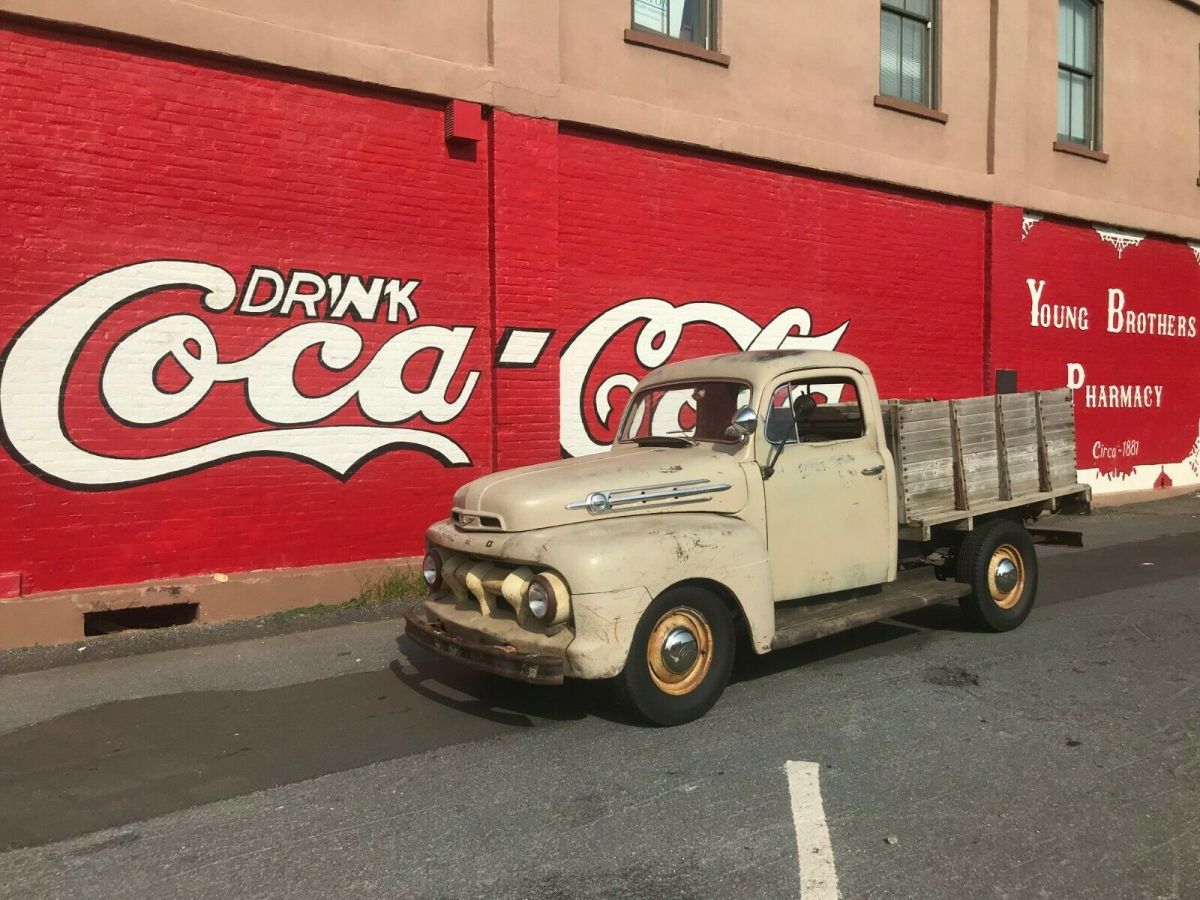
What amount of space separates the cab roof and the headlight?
190cm

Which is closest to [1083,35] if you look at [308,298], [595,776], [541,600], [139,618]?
[308,298]

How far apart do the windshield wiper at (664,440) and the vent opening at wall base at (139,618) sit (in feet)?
12.9

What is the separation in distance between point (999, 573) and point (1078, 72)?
10.9 metres

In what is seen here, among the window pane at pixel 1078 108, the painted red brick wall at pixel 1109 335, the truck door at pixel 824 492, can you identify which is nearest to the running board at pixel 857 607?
the truck door at pixel 824 492

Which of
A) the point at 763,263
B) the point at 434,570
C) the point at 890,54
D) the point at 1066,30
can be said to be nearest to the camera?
the point at 434,570

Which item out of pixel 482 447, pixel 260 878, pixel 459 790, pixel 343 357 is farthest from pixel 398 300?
pixel 260 878

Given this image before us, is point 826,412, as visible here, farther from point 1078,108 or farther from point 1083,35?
point 1083,35

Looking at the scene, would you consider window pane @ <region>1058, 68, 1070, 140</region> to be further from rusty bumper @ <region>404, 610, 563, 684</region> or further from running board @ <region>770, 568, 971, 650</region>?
rusty bumper @ <region>404, 610, 563, 684</region>

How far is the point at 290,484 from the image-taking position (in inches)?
327

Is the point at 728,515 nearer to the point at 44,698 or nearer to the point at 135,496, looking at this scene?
the point at 44,698

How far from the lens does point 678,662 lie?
5.11 m

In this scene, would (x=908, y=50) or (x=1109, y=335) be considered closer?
(x=908, y=50)

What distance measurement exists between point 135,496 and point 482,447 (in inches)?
117

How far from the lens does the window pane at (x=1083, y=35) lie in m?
14.8
